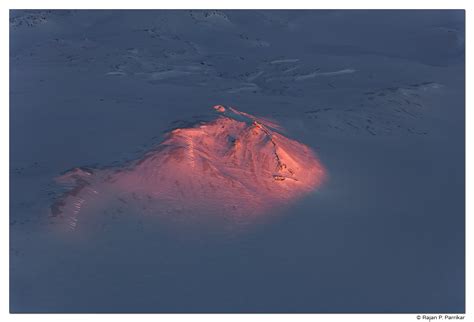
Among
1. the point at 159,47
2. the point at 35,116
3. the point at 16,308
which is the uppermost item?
the point at 159,47

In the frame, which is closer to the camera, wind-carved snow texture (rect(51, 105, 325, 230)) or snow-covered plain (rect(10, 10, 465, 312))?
snow-covered plain (rect(10, 10, 465, 312))

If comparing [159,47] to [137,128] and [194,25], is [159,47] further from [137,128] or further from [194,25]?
[137,128]

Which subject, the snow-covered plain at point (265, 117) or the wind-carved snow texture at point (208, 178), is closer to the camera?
the snow-covered plain at point (265, 117)

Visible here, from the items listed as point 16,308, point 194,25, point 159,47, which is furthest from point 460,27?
Answer: point 16,308

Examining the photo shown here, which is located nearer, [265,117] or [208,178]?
[208,178]
